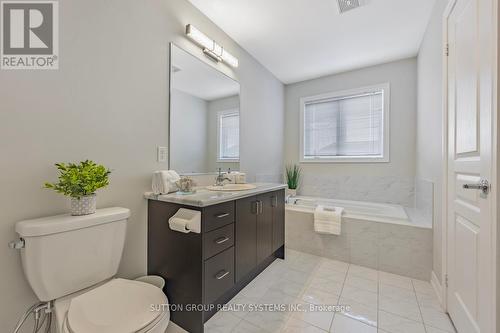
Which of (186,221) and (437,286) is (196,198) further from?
(437,286)

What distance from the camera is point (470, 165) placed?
1.11m

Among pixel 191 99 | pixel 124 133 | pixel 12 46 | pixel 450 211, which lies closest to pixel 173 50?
pixel 191 99

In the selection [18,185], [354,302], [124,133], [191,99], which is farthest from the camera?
[191,99]

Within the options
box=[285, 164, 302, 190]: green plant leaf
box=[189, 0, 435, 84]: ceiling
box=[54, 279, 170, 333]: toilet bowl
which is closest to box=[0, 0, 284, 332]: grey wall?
box=[54, 279, 170, 333]: toilet bowl

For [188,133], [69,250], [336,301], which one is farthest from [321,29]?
[69,250]

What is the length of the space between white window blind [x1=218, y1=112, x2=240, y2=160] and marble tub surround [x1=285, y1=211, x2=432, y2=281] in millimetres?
1014

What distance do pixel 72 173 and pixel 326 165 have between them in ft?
10.1

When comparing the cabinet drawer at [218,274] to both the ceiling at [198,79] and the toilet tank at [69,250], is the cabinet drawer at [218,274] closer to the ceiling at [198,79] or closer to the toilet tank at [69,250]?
the toilet tank at [69,250]

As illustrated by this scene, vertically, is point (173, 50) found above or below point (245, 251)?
above

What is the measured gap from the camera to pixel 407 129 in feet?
8.97

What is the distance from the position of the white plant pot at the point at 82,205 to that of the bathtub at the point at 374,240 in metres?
1.96

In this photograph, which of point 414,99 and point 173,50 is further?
point 414,99

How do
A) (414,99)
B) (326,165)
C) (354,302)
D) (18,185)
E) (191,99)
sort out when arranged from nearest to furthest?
(18,185), (354,302), (191,99), (414,99), (326,165)

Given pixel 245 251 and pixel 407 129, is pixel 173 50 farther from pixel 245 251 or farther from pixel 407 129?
pixel 407 129
